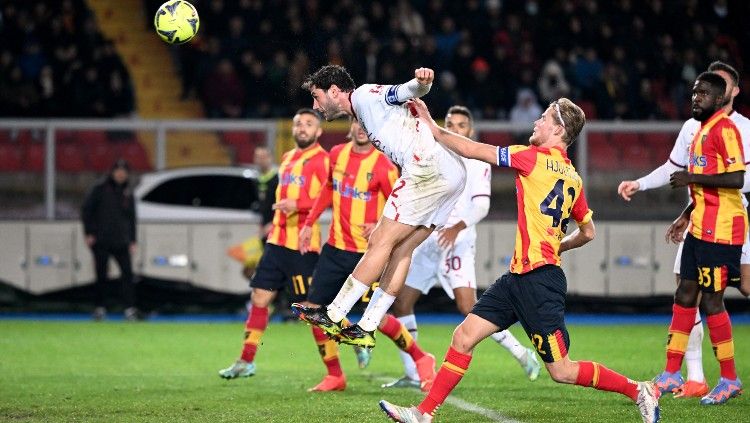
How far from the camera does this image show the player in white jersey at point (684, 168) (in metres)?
9.00

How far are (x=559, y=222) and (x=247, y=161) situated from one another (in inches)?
449

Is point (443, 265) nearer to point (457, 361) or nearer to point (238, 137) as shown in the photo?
point (457, 361)

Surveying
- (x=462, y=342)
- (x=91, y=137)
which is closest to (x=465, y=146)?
(x=462, y=342)

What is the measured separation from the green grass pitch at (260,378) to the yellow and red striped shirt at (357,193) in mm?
1239

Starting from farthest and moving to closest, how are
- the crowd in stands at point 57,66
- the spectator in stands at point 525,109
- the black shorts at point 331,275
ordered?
the crowd in stands at point 57,66
the spectator in stands at point 525,109
the black shorts at point 331,275

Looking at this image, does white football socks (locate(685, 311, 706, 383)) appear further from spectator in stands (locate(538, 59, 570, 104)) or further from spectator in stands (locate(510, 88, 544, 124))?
spectator in stands (locate(538, 59, 570, 104))

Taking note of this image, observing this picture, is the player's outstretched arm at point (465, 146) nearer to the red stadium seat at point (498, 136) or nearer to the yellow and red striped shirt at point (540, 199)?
the yellow and red striped shirt at point (540, 199)

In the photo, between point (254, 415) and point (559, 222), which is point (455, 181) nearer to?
point (559, 222)

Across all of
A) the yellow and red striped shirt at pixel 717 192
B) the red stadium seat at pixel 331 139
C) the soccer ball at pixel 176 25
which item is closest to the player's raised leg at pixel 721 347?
the yellow and red striped shirt at pixel 717 192

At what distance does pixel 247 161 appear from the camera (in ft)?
60.1

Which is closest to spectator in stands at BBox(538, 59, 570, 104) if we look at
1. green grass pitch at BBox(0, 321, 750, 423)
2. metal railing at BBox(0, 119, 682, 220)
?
metal railing at BBox(0, 119, 682, 220)

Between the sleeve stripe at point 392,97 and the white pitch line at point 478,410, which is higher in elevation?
the sleeve stripe at point 392,97

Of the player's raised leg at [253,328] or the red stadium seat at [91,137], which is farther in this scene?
the red stadium seat at [91,137]

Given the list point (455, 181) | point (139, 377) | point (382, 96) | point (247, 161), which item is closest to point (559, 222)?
point (455, 181)
